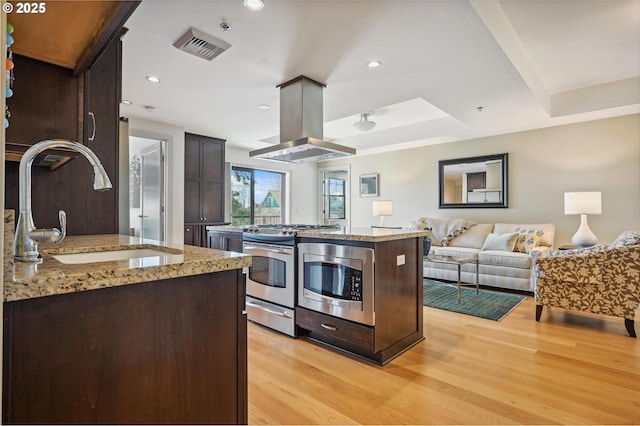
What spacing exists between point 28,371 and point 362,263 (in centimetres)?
180

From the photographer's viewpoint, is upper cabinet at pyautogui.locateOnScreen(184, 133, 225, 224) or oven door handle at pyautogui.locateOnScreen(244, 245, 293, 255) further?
upper cabinet at pyautogui.locateOnScreen(184, 133, 225, 224)

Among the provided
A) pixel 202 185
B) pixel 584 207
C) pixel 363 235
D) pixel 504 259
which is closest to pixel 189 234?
pixel 202 185

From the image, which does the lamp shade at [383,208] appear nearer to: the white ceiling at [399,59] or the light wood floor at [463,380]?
the white ceiling at [399,59]

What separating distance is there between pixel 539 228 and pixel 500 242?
593mm

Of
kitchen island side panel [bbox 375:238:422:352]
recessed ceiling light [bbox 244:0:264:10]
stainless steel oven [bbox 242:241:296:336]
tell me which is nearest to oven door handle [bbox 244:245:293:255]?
stainless steel oven [bbox 242:241:296:336]

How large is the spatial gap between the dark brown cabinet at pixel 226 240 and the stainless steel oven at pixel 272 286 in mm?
169

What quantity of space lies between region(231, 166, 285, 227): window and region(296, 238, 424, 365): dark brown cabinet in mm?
3975

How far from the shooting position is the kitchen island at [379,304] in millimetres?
2260

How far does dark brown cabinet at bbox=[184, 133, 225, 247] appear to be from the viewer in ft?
16.9

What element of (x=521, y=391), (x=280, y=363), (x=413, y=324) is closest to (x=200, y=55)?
(x=280, y=363)

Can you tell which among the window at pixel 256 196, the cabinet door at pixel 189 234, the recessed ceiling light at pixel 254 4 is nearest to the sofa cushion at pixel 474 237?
the window at pixel 256 196

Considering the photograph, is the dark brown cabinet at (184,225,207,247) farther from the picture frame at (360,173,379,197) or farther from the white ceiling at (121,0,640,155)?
the picture frame at (360,173,379,197)

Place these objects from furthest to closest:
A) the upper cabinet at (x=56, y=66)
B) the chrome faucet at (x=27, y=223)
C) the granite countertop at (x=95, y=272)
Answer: the upper cabinet at (x=56, y=66)
the chrome faucet at (x=27, y=223)
the granite countertop at (x=95, y=272)

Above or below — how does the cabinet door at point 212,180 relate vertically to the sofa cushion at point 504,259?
above
